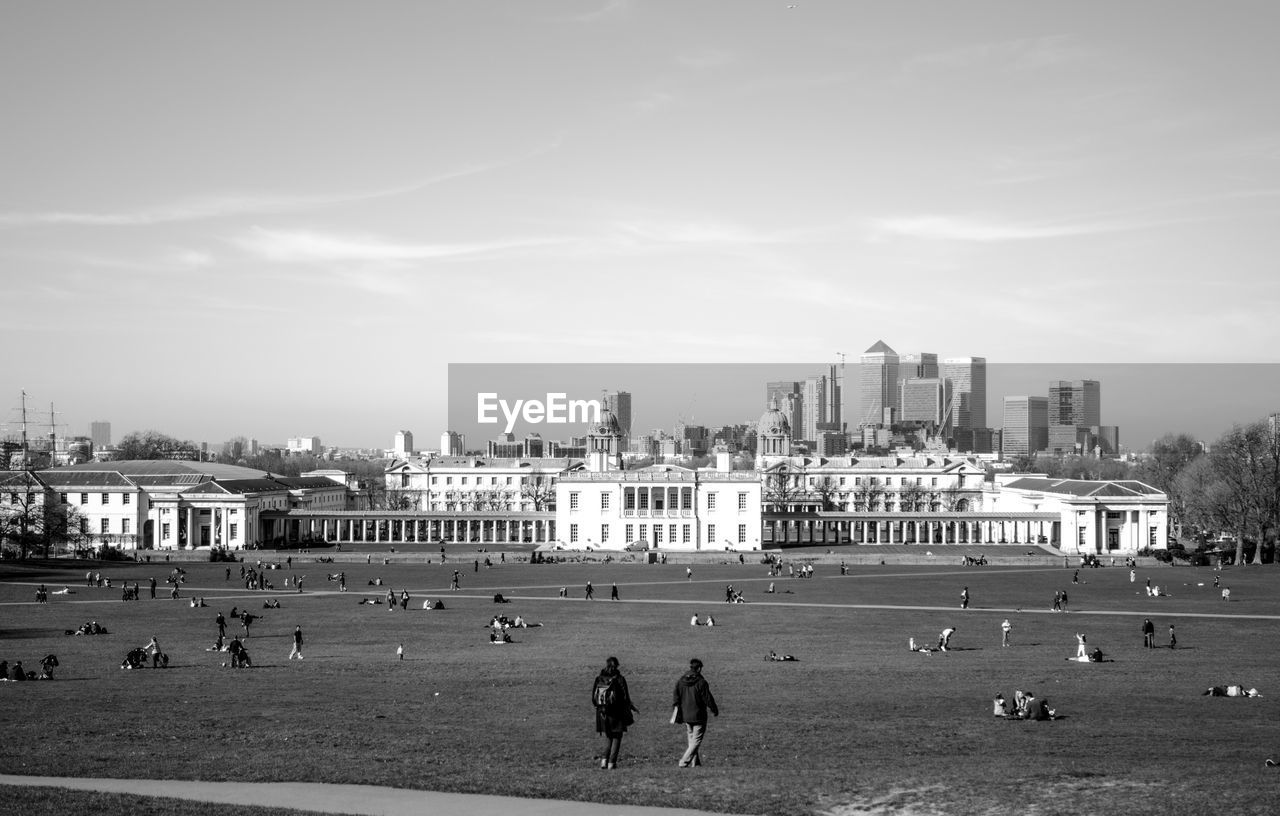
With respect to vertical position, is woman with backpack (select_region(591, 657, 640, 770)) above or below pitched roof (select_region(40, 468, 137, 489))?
below

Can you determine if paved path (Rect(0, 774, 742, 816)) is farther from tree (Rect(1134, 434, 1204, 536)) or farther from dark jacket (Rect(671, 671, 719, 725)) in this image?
tree (Rect(1134, 434, 1204, 536))

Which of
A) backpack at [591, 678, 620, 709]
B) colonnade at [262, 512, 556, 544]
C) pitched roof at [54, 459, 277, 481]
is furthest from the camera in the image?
colonnade at [262, 512, 556, 544]

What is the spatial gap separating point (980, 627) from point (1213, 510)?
5147cm

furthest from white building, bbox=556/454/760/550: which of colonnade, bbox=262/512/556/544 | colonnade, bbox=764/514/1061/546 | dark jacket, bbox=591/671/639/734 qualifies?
dark jacket, bbox=591/671/639/734

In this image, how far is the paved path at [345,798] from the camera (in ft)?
55.3

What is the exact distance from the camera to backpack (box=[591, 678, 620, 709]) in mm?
18719

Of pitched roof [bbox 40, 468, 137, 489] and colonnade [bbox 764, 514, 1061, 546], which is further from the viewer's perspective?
colonnade [bbox 764, 514, 1061, 546]

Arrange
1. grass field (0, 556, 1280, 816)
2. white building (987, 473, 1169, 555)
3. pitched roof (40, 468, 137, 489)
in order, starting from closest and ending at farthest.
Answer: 1. grass field (0, 556, 1280, 816)
2. white building (987, 473, 1169, 555)
3. pitched roof (40, 468, 137, 489)

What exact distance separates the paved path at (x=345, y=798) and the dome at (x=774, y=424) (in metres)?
153

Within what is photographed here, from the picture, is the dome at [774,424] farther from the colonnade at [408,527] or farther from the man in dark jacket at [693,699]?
the man in dark jacket at [693,699]

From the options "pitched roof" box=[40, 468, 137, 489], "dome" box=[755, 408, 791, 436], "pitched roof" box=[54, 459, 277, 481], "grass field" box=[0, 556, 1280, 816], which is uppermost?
"dome" box=[755, 408, 791, 436]

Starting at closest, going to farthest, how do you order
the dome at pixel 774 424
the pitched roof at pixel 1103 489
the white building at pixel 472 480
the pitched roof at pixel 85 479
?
the pitched roof at pixel 1103 489, the pitched roof at pixel 85 479, the white building at pixel 472 480, the dome at pixel 774 424

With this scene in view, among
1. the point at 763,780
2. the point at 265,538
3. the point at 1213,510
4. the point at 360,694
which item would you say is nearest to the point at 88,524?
the point at 265,538

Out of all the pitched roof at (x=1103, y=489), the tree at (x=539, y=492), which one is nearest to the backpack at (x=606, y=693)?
the pitched roof at (x=1103, y=489)
